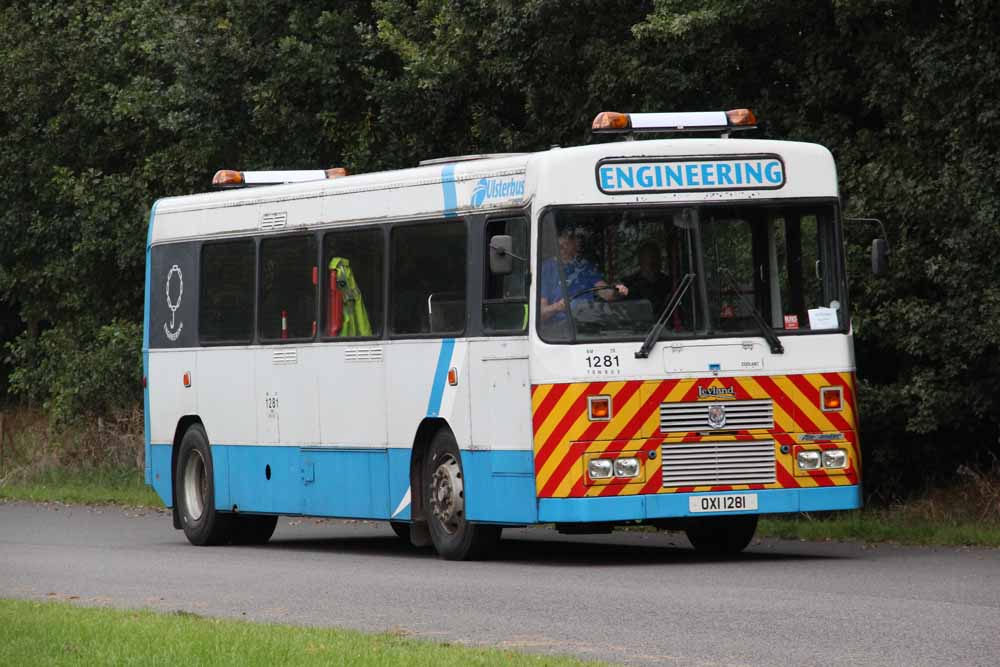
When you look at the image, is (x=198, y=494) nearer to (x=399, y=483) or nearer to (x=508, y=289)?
(x=399, y=483)

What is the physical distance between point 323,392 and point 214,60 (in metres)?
11.3

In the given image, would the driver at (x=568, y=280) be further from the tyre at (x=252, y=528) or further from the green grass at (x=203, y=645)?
the tyre at (x=252, y=528)

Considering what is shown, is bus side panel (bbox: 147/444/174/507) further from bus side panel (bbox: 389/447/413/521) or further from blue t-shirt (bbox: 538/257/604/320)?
blue t-shirt (bbox: 538/257/604/320)

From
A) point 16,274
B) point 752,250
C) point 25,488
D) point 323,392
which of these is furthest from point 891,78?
point 16,274

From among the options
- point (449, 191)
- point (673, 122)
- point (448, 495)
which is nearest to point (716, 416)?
point (448, 495)

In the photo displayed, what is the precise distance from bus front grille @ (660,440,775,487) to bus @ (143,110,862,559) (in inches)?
0.6

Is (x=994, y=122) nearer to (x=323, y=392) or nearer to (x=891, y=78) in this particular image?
(x=891, y=78)

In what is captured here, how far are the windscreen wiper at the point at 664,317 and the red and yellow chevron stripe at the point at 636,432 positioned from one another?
238 mm

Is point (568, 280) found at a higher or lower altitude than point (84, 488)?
higher

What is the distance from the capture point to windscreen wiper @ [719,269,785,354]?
54.7 feet

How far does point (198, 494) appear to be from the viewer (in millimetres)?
21609

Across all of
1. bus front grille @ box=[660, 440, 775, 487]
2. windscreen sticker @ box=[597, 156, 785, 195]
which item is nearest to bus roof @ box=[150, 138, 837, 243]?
windscreen sticker @ box=[597, 156, 785, 195]

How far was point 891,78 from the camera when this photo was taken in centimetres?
2123

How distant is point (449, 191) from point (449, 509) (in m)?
2.49
